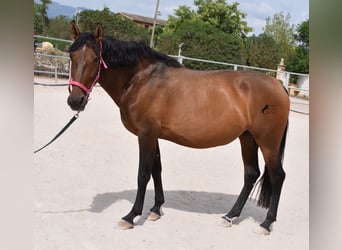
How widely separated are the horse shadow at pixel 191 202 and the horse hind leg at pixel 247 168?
0.12 m

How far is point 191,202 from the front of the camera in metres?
3.20

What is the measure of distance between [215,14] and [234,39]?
42 centimetres

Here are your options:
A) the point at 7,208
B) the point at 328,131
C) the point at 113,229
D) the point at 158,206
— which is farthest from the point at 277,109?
the point at 7,208

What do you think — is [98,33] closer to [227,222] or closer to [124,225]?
[124,225]

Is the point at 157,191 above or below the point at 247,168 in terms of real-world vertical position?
below

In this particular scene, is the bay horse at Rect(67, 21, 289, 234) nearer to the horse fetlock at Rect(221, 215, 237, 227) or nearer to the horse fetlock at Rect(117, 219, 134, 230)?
the horse fetlock at Rect(117, 219, 134, 230)

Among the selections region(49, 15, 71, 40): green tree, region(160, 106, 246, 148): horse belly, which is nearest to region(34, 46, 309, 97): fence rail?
region(49, 15, 71, 40): green tree

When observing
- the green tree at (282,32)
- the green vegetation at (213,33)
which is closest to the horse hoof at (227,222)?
the green vegetation at (213,33)

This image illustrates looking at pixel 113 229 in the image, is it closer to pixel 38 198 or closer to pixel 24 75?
pixel 38 198

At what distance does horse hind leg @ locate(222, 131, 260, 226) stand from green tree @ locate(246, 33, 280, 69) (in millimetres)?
1571

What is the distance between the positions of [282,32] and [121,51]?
85.6 inches

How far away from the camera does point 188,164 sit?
4266 mm

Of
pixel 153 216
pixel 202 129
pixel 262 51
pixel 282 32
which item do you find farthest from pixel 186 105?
pixel 262 51

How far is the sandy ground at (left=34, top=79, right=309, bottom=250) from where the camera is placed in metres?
2.47
